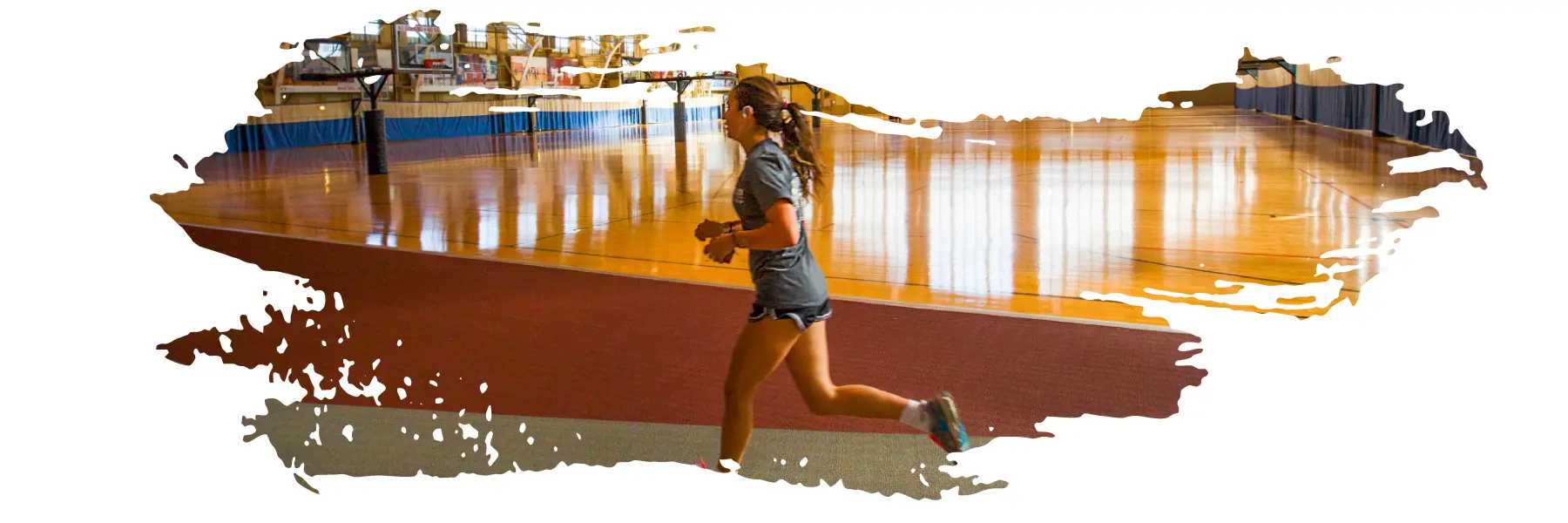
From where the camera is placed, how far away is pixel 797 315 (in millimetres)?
3312

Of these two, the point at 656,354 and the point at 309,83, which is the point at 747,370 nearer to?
the point at 656,354

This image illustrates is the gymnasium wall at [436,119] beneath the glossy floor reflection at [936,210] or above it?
above

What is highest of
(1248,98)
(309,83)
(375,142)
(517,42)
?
(517,42)

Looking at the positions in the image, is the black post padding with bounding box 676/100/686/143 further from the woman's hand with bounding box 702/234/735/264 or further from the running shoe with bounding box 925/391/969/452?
the woman's hand with bounding box 702/234/735/264

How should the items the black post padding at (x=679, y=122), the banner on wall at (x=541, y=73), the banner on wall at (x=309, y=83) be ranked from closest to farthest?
the banner on wall at (x=309, y=83), the black post padding at (x=679, y=122), the banner on wall at (x=541, y=73)

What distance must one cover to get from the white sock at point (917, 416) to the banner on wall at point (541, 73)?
31066 mm

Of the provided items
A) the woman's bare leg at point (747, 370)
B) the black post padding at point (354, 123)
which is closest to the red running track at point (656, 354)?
the woman's bare leg at point (747, 370)

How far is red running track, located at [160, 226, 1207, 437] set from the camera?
15.3 ft

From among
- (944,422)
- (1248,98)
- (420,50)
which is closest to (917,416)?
(944,422)

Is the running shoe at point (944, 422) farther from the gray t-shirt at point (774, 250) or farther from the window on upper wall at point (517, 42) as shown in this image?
the window on upper wall at point (517, 42)

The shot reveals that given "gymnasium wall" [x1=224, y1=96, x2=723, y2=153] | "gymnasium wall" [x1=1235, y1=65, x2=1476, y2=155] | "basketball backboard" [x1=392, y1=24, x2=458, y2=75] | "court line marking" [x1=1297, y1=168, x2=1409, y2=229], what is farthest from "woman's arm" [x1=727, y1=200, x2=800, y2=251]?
"gymnasium wall" [x1=224, y1=96, x2=723, y2=153]

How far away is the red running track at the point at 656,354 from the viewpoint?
4.65 meters

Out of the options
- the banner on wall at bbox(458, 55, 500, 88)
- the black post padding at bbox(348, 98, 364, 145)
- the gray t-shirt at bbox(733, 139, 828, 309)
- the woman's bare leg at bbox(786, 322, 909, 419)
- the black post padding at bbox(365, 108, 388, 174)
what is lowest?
the woman's bare leg at bbox(786, 322, 909, 419)

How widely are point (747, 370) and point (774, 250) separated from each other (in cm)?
41
